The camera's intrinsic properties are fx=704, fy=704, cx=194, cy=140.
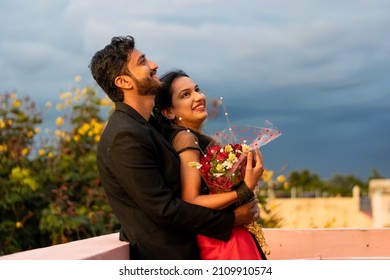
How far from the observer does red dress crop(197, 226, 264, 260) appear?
138 inches

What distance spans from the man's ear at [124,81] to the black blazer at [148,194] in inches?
3.7

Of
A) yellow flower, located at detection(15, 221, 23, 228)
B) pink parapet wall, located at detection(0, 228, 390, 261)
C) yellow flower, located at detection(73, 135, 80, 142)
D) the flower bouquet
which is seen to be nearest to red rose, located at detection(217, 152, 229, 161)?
the flower bouquet

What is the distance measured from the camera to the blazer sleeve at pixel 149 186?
127 inches

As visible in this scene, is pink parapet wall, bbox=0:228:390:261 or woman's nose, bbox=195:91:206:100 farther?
pink parapet wall, bbox=0:228:390:261

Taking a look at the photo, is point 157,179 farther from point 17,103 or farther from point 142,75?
point 17,103

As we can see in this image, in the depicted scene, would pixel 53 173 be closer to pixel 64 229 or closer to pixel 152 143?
pixel 64 229

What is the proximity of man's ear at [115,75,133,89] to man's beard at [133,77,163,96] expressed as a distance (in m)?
0.03

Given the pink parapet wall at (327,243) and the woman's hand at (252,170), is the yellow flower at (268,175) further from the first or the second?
the woman's hand at (252,170)

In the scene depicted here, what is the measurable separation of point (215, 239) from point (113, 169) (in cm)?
63

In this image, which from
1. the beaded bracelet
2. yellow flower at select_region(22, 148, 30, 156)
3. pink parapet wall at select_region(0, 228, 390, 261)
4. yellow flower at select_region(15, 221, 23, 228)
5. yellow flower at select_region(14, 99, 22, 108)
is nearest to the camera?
the beaded bracelet

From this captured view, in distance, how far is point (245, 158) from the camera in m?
3.36

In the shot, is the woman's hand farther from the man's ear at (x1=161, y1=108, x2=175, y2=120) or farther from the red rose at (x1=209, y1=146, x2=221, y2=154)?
the man's ear at (x1=161, y1=108, x2=175, y2=120)

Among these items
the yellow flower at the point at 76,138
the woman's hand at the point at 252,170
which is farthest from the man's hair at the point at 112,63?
the yellow flower at the point at 76,138
